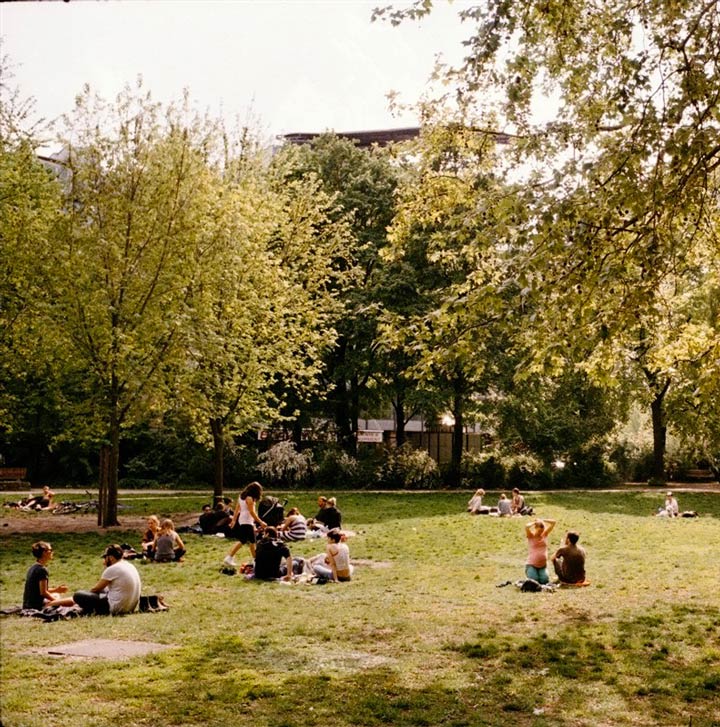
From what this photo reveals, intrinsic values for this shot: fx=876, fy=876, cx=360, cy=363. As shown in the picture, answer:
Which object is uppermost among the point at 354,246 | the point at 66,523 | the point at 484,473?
the point at 354,246

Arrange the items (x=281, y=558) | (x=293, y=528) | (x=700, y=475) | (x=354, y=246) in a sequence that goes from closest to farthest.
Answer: (x=281, y=558) < (x=293, y=528) < (x=354, y=246) < (x=700, y=475)

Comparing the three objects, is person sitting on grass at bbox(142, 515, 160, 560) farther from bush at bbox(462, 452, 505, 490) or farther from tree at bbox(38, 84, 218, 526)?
bush at bbox(462, 452, 505, 490)

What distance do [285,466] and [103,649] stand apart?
29935 mm

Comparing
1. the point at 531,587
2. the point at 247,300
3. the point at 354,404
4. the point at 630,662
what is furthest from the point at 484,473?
the point at 630,662

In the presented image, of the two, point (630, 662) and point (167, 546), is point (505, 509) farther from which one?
point (630, 662)

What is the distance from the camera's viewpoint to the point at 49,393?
28516mm

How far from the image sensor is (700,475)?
4934cm

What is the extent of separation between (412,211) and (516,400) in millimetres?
24768

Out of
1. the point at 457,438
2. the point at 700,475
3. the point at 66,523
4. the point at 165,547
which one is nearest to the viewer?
the point at 165,547

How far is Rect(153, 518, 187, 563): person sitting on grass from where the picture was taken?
18.6 metres

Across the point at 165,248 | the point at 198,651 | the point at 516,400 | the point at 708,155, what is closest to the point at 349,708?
the point at 198,651

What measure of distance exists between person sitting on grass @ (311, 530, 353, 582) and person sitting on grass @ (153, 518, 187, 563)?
12.0 ft

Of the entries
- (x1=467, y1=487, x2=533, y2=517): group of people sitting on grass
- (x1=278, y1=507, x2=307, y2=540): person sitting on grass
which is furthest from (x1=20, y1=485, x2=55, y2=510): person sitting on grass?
(x1=467, y1=487, x2=533, y2=517): group of people sitting on grass

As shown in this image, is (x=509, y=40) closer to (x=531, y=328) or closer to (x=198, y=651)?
(x=531, y=328)
